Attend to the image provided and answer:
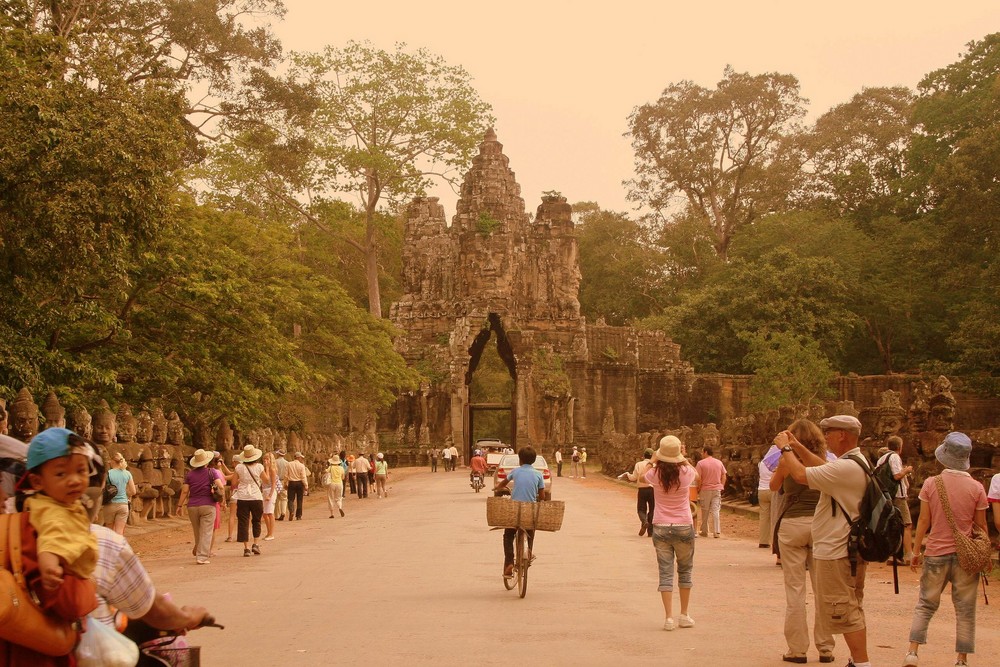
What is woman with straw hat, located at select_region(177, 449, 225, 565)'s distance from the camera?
15.7 m

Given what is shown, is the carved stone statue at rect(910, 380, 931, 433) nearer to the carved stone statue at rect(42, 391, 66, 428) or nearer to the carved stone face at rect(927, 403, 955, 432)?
the carved stone face at rect(927, 403, 955, 432)

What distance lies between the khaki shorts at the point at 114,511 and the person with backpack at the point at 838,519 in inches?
362

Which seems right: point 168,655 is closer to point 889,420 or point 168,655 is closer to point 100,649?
point 100,649

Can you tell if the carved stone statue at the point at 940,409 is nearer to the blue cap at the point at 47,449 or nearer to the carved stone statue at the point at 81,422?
the carved stone statue at the point at 81,422

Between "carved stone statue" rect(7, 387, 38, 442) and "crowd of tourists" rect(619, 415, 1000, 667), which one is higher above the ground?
"carved stone statue" rect(7, 387, 38, 442)

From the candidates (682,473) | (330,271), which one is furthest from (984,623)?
(330,271)

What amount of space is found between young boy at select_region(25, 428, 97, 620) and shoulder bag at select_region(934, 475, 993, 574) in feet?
19.4

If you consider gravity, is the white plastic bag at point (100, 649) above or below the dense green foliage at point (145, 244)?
below

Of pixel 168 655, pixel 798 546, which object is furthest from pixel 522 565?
pixel 168 655

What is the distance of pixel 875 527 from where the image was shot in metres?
7.41

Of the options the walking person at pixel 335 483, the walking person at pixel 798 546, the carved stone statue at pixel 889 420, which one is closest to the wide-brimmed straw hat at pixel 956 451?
the walking person at pixel 798 546

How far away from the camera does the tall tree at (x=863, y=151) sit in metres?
66.4

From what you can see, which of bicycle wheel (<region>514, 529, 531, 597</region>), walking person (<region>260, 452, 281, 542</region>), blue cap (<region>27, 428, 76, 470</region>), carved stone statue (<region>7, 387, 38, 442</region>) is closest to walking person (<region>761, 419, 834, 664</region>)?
bicycle wheel (<region>514, 529, 531, 597</region>)

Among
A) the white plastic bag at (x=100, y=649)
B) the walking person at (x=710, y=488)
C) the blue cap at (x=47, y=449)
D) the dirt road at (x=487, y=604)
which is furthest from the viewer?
the walking person at (x=710, y=488)
